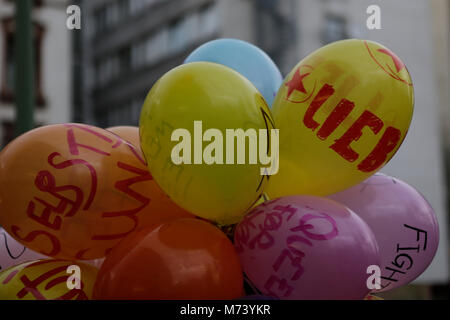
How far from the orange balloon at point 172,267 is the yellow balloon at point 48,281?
127 mm

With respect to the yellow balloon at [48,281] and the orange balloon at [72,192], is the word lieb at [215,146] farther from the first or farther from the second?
the yellow balloon at [48,281]

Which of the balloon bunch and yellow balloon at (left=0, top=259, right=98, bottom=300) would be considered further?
yellow balloon at (left=0, top=259, right=98, bottom=300)

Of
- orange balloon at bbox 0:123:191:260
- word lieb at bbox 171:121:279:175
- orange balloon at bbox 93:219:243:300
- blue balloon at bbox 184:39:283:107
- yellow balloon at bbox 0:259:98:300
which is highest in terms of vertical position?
blue balloon at bbox 184:39:283:107

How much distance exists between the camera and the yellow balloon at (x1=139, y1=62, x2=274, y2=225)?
198cm

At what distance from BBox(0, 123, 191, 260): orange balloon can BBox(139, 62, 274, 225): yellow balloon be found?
146mm

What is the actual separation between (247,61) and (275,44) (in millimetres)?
15798

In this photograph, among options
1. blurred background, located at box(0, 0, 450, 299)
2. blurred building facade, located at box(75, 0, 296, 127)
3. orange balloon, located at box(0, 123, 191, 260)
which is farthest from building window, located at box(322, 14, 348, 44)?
orange balloon, located at box(0, 123, 191, 260)

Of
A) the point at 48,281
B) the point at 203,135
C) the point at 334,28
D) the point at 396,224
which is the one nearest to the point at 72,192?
the point at 48,281

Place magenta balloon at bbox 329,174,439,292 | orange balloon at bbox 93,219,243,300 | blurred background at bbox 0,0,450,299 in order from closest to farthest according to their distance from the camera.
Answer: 1. orange balloon at bbox 93,219,243,300
2. magenta balloon at bbox 329,174,439,292
3. blurred background at bbox 0,0,450,299

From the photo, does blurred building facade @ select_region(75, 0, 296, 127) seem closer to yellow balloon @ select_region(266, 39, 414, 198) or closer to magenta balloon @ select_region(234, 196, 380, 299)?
yellow balloon @ select_region(266, 39, 414, 198)

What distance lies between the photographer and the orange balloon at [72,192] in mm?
2074

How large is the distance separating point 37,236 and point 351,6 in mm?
17345

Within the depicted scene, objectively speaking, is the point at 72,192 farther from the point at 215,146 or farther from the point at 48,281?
the point at 215,146

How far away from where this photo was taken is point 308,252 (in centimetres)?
200
